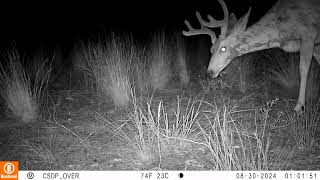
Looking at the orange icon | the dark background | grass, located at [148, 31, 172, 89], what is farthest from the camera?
the dark background

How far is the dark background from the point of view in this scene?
41.0ft

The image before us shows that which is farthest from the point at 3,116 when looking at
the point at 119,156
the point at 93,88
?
the point at 119,156

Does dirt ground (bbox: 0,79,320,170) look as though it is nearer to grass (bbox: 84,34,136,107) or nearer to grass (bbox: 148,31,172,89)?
grass (bbox: 84,34,136,107)

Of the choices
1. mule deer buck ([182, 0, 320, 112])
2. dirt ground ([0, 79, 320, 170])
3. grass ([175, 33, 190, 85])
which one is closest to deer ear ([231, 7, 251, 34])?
mule deer buck ([182, 0, 320, 112])

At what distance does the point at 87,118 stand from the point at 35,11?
9.30 m

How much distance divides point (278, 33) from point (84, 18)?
30.8 ft

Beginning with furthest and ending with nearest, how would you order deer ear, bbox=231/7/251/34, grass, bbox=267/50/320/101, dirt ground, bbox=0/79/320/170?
grass, bbox=267/50/320/101, deer ear, bbox=231/7/251/34, dirt ground, bbox=0/79/320/170

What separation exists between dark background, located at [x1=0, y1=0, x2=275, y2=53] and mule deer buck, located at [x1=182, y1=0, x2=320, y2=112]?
17.8ft

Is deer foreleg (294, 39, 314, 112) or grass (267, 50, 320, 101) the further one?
grass (267, 50, 320, 101)

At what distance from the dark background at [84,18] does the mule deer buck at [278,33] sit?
5424 mm

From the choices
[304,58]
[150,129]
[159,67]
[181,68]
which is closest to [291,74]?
[304,58]

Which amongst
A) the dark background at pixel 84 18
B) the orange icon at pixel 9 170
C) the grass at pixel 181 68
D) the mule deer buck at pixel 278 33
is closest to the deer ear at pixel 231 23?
the mule deer buck at pixel 278 33

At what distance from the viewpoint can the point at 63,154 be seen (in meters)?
4.12

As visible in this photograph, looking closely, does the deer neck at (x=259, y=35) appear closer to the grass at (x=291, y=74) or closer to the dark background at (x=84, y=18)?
the grass at (x=291, y=74)
